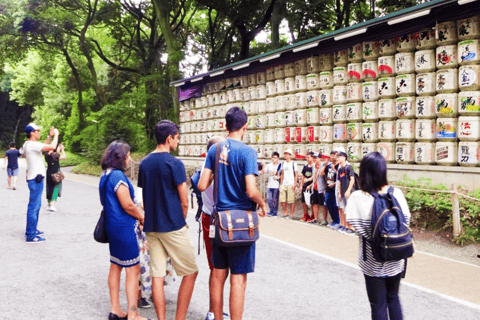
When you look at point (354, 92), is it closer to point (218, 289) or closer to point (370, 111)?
point (370, 111)

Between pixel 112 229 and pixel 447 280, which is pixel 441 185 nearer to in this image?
pixel 447 280

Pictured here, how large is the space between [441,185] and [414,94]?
247cm

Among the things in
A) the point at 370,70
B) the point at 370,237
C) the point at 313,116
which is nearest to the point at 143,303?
the point at 370,237

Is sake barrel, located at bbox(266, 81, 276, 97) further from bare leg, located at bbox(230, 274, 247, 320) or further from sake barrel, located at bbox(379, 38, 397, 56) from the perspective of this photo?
bare leg, located at bbox(230, 274, 247, 320)

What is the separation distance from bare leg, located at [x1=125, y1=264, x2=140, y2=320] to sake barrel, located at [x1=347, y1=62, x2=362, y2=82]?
9.40m

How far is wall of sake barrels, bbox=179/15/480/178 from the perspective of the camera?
979cm

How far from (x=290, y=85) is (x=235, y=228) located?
11304 millimetres

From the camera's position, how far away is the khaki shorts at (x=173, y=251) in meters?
4.19

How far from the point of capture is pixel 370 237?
3496mm

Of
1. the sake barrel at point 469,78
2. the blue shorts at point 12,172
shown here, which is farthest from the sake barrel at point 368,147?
the blue shorts at point 12,172

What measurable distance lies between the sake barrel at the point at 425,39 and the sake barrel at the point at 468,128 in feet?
6.06

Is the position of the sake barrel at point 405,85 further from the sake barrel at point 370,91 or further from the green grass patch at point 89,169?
the green grass patch at point 89,169

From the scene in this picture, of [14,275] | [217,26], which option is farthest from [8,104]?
[14,275]

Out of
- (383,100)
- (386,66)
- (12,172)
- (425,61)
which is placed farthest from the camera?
(12,172)
